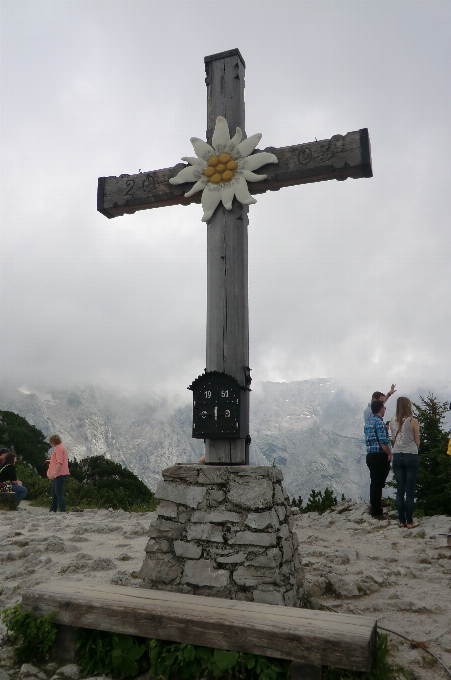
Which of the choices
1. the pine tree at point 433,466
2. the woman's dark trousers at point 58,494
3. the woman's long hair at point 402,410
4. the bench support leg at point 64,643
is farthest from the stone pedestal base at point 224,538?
the woman's dark trousers at point 58,494

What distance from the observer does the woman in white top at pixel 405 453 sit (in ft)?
24.2

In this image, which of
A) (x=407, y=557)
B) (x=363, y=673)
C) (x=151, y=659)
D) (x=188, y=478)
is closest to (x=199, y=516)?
(x=188, y=478)

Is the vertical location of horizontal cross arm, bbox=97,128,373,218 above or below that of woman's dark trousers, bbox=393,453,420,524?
above

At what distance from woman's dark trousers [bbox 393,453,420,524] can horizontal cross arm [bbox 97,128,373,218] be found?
4590mm

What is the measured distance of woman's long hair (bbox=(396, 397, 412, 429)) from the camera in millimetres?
7527

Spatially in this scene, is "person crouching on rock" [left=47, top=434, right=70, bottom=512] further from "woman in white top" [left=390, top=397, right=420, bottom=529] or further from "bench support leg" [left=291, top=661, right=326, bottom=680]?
"bench support leg" [left=291, top=661, right=326, bottom=680]

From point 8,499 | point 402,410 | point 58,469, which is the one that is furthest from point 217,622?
point 8,499

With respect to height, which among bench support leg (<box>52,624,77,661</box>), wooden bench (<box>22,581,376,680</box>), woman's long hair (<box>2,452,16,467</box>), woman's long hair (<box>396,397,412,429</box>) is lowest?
bench support leg (<box>52,624,77,661</box>)

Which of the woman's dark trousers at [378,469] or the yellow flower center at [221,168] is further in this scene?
the woman's dark trousers at [378,469]

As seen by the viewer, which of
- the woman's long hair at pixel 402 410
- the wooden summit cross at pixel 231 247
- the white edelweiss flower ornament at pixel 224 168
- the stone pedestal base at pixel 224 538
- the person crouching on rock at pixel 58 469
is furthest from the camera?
the person crouching on rock at pixel 58 469

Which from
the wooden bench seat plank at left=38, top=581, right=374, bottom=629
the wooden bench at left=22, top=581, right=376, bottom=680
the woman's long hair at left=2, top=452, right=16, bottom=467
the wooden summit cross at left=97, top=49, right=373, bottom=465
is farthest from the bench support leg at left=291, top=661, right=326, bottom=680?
the woman's long hair at left=2, top=452, right=16, bottom=467

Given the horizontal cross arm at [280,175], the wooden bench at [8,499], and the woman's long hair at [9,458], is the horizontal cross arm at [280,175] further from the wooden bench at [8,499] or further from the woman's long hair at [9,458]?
the wooden bench at [8,499]

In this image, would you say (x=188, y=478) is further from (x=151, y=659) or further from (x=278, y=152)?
(x=278, y=152)

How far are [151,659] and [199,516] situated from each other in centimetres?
117
